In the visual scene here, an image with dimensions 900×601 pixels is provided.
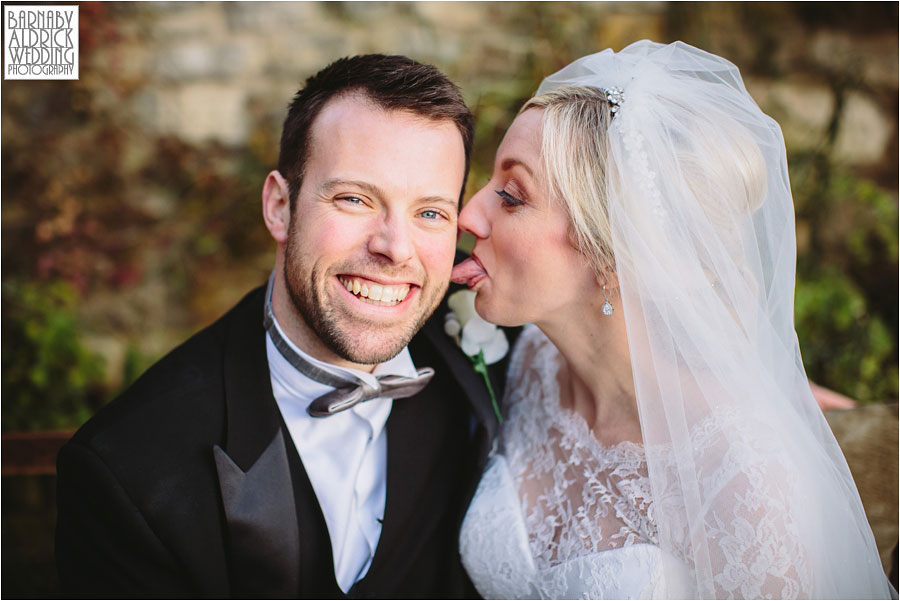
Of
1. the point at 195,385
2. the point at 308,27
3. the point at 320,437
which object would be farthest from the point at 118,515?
the point at 308,27

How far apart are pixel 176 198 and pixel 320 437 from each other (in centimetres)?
320

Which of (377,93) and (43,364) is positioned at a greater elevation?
(377,93)

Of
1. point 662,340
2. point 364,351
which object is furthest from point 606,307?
point 364,351

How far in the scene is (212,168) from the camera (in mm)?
4816

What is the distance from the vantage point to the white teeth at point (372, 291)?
221 centimetres

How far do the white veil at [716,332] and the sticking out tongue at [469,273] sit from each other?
534mm

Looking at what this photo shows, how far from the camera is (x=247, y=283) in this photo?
4.88 meters

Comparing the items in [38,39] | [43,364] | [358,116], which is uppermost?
[38,39]

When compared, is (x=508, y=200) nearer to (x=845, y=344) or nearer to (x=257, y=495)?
(x=257, y=495)

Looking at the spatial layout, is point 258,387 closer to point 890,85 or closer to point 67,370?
point 67,370

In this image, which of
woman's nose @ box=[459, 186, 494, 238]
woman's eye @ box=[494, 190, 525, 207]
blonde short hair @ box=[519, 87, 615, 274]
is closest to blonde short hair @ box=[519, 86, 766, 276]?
blonde short hair @ box=[519, 87, 615, 274]

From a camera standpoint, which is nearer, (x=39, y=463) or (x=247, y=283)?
(x=39, y=463)

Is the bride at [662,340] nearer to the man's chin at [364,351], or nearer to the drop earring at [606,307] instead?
the drop earring at [606,307]

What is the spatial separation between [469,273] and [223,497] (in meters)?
1.12
